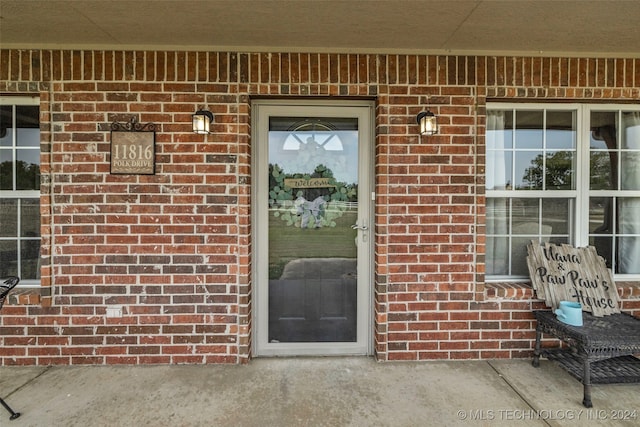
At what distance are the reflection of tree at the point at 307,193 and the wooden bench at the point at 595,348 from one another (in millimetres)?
1856

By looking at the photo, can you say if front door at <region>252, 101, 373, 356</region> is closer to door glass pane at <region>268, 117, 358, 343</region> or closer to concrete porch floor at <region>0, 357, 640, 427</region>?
door glass pane at <region>268, 117, 358, 343</region>

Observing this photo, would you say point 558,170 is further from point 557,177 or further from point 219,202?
→ point 219,202

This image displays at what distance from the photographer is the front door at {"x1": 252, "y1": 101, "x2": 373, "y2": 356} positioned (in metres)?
3.05

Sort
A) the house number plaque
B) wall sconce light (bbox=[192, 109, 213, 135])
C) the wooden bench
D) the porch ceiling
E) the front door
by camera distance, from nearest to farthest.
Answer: the porch ceiling < the wooden bench < wall sconce light (bbox=[192, 109, 213, 135]) < the house number plaque < the front door

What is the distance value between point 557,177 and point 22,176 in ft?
15.0

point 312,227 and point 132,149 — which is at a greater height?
point 132,149

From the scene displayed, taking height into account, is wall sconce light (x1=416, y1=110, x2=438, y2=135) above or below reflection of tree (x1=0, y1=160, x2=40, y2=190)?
above

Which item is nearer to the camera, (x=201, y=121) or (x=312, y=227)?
(x=201, y=121)

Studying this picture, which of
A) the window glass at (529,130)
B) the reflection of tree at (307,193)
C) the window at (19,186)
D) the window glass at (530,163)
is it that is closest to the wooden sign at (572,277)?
the window glass at (530,163)

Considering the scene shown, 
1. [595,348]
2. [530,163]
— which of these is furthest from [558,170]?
[595,348]

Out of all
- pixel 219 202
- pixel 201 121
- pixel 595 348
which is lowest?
pixel 595 348

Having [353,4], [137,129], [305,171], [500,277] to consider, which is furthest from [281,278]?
[353,4]

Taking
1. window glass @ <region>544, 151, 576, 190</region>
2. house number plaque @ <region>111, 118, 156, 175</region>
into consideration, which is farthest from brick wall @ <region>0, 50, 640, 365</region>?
window glass @ <region>544, 151, 576, 190</region>

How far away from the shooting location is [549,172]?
3.08 metres
